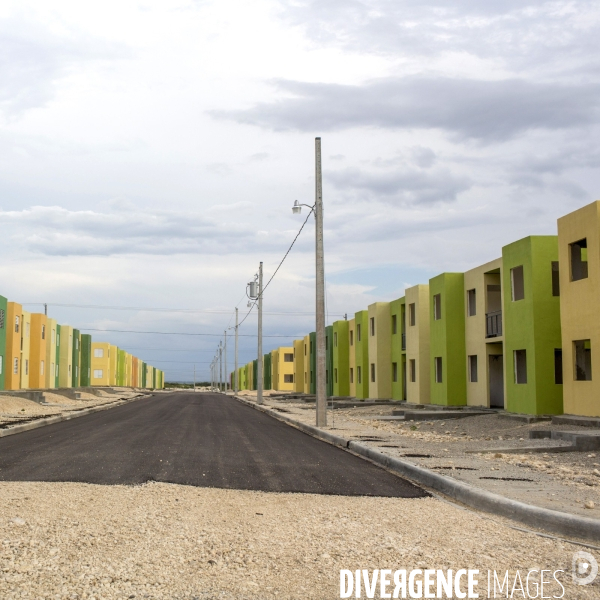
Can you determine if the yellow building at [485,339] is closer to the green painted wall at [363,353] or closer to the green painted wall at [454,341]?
the green painted wall at [454,341]

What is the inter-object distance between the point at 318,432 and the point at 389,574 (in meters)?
16.0

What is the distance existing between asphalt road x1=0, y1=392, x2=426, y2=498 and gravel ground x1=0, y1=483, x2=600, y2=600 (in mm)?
1197

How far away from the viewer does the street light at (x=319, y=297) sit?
2306 centimetres

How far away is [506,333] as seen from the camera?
26188mm

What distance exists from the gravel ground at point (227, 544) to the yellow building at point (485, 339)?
21634 mm

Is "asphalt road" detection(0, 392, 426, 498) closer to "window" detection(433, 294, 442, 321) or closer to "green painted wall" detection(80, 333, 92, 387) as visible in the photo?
"window" detection(433, 294, 442, 321)

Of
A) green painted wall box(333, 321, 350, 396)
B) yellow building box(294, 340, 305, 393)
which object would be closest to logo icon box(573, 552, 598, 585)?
green painted wall box(333, 321, 350, 396)

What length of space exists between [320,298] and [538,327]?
287 inches

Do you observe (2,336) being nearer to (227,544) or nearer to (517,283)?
(517,283)

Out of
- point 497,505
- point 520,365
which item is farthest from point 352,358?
point 497,505

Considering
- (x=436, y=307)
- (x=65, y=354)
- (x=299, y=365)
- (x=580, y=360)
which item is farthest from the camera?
(x=299, y=365)

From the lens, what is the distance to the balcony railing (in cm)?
2848

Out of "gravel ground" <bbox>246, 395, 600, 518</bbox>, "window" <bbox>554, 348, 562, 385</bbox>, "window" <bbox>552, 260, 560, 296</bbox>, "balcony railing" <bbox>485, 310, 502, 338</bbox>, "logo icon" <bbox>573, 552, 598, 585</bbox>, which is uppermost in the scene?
"window" <bbox>552, 260, 560, 296</bbox>

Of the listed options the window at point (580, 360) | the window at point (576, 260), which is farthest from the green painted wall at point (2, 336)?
the window at point (576, 260)
